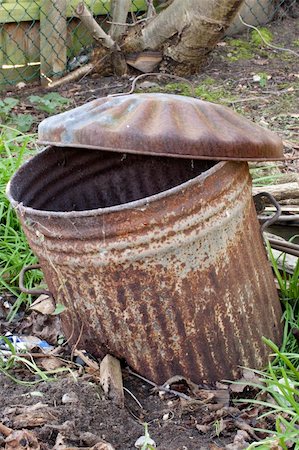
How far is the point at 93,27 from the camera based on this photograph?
6066 mm

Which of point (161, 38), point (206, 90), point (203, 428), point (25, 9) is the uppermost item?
point (25, 9)

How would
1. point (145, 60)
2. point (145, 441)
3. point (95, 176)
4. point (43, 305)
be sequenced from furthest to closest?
point (145, 60) < point (43, 305) < point (95, 176) < point (145, 441)

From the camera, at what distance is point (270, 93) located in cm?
603

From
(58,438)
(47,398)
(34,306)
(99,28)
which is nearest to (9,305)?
(34,306)

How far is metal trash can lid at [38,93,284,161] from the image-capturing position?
2.49 m

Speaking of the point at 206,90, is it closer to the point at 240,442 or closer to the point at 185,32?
the point at 185,32

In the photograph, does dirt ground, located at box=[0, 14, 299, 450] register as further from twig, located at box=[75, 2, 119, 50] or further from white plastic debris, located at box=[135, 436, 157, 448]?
twig, located at box=[75, 2, 119, 50]

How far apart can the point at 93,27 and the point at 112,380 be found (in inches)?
156

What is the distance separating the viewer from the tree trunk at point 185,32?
5.54 metres

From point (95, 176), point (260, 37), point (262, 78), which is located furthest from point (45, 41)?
point (95, 176)

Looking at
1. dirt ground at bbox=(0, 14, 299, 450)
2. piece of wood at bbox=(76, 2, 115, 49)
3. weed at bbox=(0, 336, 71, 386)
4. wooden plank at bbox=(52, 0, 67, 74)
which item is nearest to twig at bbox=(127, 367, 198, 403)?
dirt ground at bbox=(0, 14, 299, 450)

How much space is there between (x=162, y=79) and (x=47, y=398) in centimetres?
416

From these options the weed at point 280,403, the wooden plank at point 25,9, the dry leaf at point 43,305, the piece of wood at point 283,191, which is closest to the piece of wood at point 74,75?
the wooden plank at point 25,9

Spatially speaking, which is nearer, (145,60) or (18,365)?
(18,365)
